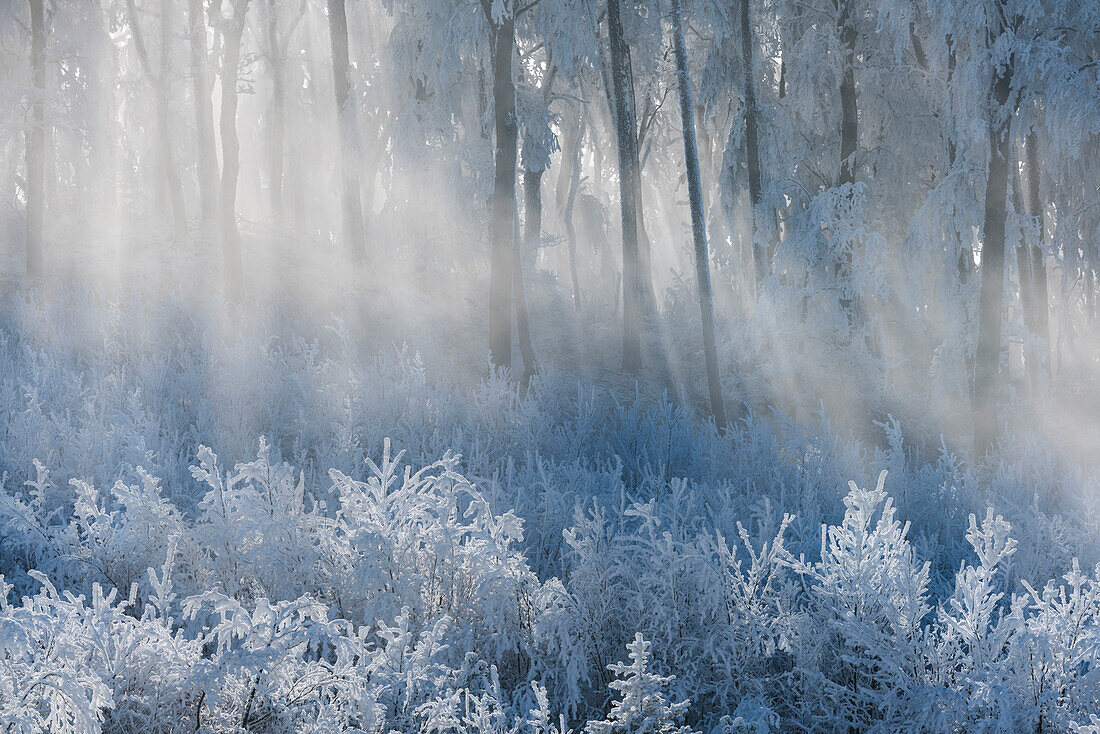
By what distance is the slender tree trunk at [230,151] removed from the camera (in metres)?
12.5

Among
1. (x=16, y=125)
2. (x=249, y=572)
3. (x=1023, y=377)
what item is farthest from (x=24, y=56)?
(x=1023, y=377)

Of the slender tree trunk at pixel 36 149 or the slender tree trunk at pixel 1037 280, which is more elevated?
the slender tree trunk at pixel 36 149

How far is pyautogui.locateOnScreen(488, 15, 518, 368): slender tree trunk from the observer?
11617mm

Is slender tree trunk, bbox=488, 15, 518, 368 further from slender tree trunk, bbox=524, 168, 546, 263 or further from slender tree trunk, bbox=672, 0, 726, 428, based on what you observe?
slender tree trunk, bbox=524, 168, 546, 263

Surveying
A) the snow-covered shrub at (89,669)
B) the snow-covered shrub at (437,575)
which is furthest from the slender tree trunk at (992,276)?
the snow-covered shrub at (89,669)

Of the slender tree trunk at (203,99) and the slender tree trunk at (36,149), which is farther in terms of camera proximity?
the slender tree trunk at (203,99)

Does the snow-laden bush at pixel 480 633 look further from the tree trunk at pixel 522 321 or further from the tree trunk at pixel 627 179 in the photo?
the tree trunk at pixel 627 179

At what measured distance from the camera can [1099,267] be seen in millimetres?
12414

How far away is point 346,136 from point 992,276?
45.9 feet

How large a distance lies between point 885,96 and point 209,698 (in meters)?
16.4

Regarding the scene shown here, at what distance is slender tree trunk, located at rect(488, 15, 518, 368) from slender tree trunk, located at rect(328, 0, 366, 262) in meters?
6.46

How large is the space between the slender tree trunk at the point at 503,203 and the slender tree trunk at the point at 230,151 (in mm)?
4695

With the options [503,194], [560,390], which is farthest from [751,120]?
[560,390]

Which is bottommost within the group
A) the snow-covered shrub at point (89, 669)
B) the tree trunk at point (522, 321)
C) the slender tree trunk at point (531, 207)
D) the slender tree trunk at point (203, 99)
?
the snow-covered shrub at point (89, 669)
